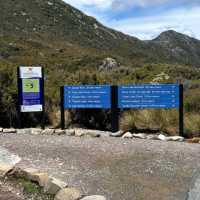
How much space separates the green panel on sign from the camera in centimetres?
1342

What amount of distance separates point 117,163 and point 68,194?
2053 millimetres

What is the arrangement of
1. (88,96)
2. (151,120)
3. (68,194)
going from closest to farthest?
(68,194) < (88,96) < (151,120)

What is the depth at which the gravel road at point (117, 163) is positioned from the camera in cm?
727

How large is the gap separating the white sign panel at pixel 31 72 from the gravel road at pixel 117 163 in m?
2.51

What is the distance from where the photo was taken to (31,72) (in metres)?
13.5

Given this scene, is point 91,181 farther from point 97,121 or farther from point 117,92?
point 97,121

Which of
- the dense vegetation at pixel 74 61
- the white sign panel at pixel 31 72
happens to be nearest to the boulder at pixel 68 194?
the dense vegetation at pixel 74 61

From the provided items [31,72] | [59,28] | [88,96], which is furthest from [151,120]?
[59,28]

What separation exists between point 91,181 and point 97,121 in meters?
7.19

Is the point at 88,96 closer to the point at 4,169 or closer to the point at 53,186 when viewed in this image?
the point at 4,169

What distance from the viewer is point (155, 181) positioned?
7.64 m

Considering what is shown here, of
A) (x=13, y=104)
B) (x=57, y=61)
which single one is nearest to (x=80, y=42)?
(x=57, y=61)

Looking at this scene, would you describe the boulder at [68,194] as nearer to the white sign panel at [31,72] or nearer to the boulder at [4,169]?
the boulder at [4,169]

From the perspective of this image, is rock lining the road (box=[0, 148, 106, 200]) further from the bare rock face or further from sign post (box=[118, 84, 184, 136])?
the bare rock face
